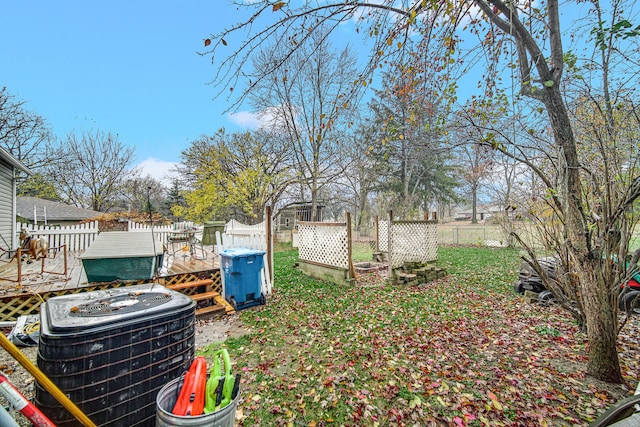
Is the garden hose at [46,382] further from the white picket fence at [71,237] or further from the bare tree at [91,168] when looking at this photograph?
the bare tree at [91,168]

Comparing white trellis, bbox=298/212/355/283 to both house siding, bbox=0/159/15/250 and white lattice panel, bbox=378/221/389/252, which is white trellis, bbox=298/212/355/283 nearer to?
white lattice panel, bbox=378/221/389/252

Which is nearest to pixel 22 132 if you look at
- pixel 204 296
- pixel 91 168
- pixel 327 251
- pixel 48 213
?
pixel 91 168

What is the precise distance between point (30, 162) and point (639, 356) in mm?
24528

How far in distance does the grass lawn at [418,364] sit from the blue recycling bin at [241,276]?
313 millimetres

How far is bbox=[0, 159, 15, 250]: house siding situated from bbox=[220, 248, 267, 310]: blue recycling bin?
7.04 m

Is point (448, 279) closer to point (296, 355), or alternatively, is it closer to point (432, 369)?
point (432, 369)

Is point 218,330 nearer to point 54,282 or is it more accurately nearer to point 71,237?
point 54,282

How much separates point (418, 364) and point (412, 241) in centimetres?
530

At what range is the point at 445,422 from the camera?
2.05m

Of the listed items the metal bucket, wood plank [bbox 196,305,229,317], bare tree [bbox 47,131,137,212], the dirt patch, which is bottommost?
the dirt patch

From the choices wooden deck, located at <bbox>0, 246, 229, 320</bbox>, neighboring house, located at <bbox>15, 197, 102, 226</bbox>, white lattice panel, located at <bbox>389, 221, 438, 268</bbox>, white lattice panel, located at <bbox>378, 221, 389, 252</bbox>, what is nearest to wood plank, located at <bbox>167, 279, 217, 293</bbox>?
wooden deck, located at <bbox>0, 246, 229, 320</bbox>

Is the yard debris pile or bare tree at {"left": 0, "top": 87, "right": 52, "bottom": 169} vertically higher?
bare tree at {"left": 0, "top": 87, "right": 52, "bottom": 169}

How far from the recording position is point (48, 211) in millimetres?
13070

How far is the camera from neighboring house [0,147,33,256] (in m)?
7.37
